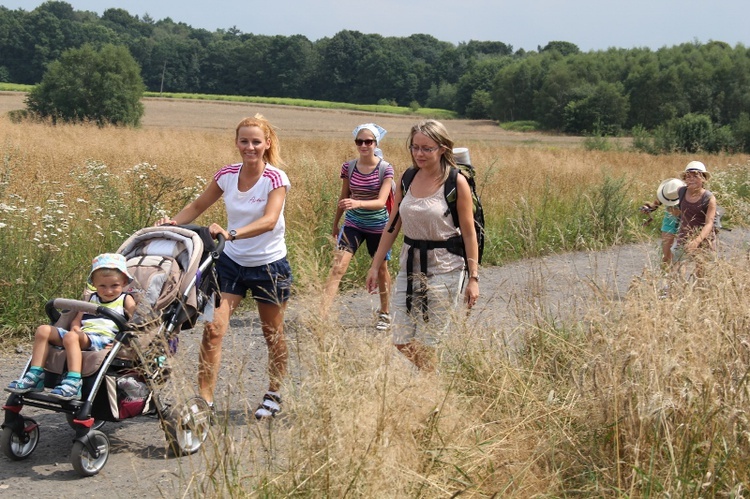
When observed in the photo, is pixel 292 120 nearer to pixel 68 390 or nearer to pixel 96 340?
pixel 96 340

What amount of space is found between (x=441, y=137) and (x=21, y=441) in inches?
115

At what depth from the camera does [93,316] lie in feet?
15.6

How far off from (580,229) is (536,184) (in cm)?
434

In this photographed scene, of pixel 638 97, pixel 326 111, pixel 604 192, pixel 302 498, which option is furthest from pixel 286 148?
pixel 638 97

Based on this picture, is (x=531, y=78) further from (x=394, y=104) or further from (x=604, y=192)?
(x=604, y=192)

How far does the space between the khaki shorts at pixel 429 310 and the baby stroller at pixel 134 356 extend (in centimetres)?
113

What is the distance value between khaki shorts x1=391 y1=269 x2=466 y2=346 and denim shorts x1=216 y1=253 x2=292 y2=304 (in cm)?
71

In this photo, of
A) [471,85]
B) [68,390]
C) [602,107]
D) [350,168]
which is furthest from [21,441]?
[471,85]

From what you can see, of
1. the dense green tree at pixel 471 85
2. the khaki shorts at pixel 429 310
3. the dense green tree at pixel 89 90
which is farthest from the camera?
the dense green tree at pixel 471 85

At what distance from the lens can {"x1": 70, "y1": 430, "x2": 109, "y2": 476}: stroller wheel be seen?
4.29 metres

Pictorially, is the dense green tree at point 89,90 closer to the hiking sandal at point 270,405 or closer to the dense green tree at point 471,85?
the hiking sandal at point 270,405

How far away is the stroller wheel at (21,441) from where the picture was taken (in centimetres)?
446

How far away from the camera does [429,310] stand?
500 centimetres

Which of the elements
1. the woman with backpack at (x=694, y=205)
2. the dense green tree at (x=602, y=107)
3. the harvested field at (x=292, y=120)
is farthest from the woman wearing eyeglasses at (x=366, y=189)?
the dense green tree at (x=602, y=107)
